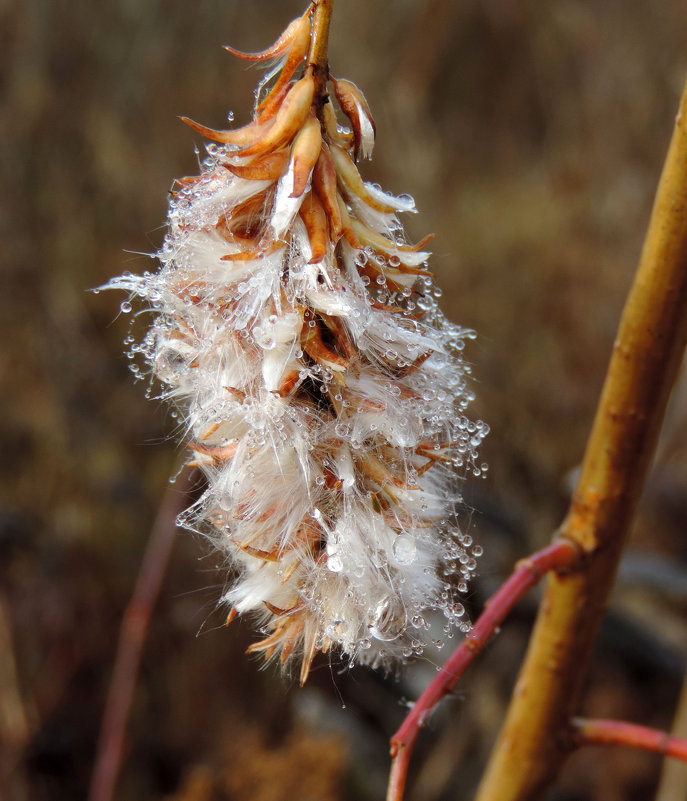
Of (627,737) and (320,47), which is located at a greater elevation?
(320,47)

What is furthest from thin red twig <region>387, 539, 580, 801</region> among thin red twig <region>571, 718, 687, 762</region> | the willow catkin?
thin red twig <region>571, 718, 687, 762</region>

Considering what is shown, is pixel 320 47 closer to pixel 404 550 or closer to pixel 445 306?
pixel 404 550

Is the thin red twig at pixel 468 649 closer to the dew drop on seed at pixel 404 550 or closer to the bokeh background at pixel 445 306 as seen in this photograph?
the dew drop on seed at pixel 404 550

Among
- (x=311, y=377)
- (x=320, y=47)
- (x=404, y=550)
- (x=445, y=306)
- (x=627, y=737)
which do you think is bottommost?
(x=627, y=737)

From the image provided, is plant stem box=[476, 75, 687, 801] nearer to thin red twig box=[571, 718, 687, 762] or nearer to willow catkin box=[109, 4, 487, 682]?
thin red twig box=[571, 718, 687, 762]

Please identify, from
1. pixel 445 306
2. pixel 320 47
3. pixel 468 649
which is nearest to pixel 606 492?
pixel 468 649

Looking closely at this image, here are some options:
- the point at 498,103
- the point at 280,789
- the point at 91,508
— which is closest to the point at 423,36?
the point at 498,103

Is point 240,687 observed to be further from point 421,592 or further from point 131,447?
point 421,592
